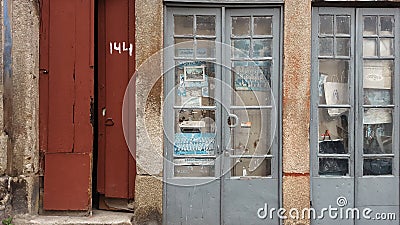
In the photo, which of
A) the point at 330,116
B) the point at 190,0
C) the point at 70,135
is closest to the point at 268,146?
the point at 330,116

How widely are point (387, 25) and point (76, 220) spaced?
4.34 meters

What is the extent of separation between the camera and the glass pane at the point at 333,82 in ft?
21.4

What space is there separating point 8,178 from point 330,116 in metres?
3.81

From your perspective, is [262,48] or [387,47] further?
[387,47]

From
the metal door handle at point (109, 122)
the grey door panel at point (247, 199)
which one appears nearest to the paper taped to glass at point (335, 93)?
the grey door panel at point (247, 199)

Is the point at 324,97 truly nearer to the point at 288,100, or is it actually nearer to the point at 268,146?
the point at 288,100

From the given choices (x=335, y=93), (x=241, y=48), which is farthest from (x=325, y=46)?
(x=241, y=48)

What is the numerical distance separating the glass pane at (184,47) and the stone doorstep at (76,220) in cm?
199

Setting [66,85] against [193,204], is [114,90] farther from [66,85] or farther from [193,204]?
[193,204]

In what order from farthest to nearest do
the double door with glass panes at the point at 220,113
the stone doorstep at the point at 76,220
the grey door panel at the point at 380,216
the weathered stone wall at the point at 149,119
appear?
the grey door panel at the point at 380,216 < the double door with glass panes at the point at 220,113 < the weathered stone wall at the point at 149,119 < the stone doorstep at the point at 76,220

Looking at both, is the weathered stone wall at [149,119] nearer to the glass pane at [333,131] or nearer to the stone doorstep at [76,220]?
the stone doorstep at [76,220]

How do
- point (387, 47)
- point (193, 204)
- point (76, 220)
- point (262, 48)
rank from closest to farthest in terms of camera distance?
point (76, 220), point (193, 204), point (262, 48), point (387, 47)

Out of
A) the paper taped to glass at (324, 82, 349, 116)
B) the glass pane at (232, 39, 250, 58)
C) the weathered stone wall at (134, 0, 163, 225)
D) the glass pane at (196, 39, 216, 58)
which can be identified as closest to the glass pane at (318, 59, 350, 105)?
the paper taped to glass at (324, 82, 349, 116)

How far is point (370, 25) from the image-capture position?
6.53 meters
